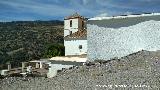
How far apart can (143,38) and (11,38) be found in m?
48.5

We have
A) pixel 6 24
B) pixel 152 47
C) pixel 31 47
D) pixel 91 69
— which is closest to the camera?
pixel 91 69

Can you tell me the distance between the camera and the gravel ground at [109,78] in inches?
555

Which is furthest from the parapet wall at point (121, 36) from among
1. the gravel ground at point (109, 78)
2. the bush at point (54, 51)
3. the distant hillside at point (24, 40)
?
the distant hillside at point (24, 40)

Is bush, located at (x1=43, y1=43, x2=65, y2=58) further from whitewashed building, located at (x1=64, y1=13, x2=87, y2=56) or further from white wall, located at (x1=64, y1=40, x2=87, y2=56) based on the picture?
white wall, located at (x1=64, y1=40, x2=87, y2=56)

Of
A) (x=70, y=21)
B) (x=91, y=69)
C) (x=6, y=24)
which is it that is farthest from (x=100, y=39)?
(x=6, y=24)

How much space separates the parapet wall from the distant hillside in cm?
2239

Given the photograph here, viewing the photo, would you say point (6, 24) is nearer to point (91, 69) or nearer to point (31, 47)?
point (31, 47)

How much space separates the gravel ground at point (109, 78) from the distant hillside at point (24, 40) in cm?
2670

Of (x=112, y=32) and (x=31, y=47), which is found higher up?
(x=112, y=32)

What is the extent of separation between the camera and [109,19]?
877 inches

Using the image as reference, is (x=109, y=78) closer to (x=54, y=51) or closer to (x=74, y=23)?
(x=74, y=23)

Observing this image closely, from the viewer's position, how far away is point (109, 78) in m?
15.4

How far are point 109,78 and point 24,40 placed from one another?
50.9 meters

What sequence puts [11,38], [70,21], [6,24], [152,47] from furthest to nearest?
[6,24], [11,38], [70,21], [152,47]
